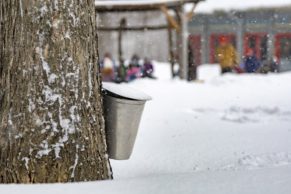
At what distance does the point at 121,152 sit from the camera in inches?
175

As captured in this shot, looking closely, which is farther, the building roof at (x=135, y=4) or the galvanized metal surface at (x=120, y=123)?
the building roof at (x=135, y=4)

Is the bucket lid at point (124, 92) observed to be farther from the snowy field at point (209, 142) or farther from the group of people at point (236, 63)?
the group of people at point (236, 63)

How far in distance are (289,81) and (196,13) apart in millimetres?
8370

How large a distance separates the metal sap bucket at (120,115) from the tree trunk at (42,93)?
0.58 metres

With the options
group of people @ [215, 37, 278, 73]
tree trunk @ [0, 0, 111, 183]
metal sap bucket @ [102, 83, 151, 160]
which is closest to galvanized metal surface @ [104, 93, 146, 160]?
metal sap bucket @ [102, 83, 151, 160]

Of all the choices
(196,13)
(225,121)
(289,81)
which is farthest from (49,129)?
(196,13)

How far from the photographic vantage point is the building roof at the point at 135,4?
46.9 ft

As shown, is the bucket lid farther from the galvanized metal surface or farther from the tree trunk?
the tree trunk

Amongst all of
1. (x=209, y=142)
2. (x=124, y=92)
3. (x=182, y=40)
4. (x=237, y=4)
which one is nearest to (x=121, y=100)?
(x=124, y=92)

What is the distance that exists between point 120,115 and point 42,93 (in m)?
0.85

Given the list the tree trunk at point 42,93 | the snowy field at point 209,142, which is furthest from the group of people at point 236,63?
the tree trunk at point 42,93

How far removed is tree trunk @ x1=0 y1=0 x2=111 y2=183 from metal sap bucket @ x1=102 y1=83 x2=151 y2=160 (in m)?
0.58

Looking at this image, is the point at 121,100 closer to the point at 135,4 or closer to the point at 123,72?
the point at 135,4

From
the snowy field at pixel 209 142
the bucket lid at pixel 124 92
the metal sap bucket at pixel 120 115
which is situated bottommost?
the snowy field at pixel 209 142
